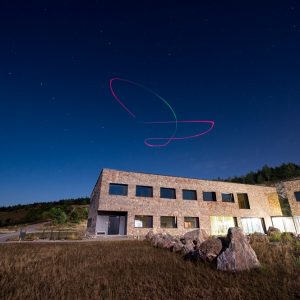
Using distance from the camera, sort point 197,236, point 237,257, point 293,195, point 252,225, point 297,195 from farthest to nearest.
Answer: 1. point 293,195
2. point 297,195
3. point 252,225
4. point 197,236
5. point 237,257

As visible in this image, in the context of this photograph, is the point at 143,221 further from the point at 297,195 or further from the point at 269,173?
the point at 269,173

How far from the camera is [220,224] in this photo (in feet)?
96.2

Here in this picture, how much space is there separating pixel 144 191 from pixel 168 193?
3.75 meters

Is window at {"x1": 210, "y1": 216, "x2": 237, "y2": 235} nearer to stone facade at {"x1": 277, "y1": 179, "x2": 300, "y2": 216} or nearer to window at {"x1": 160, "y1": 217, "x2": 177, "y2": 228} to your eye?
window at {"x1": 160, "y1": 217, "x2": 177, "y2": 228}

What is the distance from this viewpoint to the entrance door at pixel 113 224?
78.9 feet

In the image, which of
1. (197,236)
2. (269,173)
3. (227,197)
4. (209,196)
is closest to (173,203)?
(209,196)

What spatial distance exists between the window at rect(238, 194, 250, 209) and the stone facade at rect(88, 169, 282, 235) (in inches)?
23.4

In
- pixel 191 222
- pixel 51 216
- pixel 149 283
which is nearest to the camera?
pixel 149 283

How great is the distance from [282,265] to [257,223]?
31163 mm

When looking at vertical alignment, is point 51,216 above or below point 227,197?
below

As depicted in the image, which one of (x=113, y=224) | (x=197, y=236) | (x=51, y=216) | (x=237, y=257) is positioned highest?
(x=51, y=216)

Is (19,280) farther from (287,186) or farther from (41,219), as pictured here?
(41,219)

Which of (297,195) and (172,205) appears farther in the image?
(297,195)

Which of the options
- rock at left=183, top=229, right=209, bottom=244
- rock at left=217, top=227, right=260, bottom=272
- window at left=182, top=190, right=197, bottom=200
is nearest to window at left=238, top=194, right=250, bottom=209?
window at left=182, top=190, right=197, bottom=200
